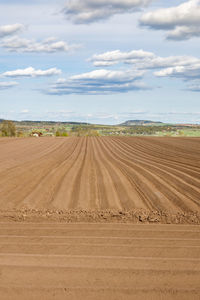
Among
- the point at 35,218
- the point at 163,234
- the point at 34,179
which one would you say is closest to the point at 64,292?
the point at 163,234

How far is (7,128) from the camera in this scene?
136 m

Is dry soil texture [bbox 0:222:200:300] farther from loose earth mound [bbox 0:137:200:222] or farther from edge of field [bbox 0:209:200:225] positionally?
loose earth mound [bbox 0:137:200:222]

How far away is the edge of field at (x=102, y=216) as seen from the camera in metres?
10.7

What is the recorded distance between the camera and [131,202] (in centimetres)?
1315

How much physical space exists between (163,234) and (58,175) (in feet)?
34.5

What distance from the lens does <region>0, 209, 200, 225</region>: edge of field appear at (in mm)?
10688

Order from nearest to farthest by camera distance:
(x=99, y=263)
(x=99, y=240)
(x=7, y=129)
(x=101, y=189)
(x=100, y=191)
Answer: (x=99, y=263) → (x=99, y=240) → (x=100, y=191) → (x=101, y=189) → (x=7, y=129)

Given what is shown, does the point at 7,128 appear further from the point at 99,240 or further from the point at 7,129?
the point at 99,240

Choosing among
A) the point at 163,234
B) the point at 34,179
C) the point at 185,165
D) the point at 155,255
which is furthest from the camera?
the point at 185,165

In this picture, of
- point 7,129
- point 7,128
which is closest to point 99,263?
point 7,129

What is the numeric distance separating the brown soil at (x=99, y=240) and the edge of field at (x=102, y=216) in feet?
0.09

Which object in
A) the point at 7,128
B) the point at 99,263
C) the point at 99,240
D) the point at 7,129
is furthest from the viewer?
the point at 7,128

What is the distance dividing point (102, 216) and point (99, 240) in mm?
2581

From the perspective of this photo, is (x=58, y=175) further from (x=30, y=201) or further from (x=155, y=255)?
(x=155, y=255)
